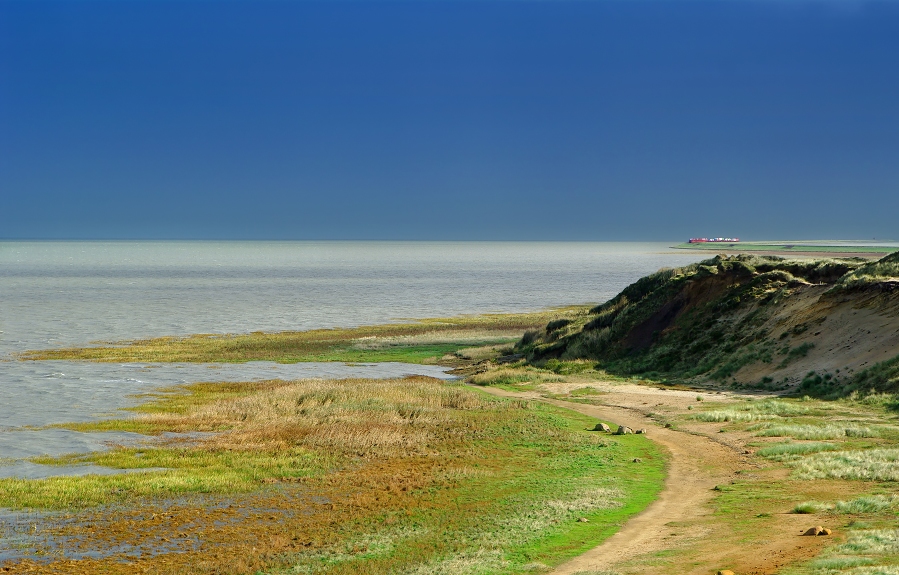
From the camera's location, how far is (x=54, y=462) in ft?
92.1

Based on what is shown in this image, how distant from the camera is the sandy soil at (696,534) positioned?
16797mm

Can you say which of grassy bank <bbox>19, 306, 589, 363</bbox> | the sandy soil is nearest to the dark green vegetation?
grassy bank <bbox>19, 306, 589, 363</bbox>

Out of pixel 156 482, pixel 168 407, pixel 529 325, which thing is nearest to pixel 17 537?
A: pixel 156 482

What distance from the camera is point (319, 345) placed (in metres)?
68.6

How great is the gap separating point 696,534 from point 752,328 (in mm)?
30969

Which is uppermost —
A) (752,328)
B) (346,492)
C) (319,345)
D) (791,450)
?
(752,328)

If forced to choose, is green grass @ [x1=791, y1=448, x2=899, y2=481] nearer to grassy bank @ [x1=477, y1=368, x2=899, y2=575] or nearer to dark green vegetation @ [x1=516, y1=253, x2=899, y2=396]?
grassy bank @ [x1=477, y1=368, x2=899, y2=575]

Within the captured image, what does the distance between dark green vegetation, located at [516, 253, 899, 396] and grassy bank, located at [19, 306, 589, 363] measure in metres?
9.23

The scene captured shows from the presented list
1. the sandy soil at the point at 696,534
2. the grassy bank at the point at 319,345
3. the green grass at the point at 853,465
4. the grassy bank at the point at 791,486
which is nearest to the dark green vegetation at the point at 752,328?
the grassy bank at the point at 791,486

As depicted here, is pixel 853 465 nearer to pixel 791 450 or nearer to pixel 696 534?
pixel 791 450

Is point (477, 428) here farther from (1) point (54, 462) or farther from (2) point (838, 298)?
(2) point (838, 298)

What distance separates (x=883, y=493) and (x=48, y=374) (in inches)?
1831

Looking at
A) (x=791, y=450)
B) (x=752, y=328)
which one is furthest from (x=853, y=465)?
(x=752, y=328)

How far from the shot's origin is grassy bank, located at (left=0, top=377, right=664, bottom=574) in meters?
18.5
